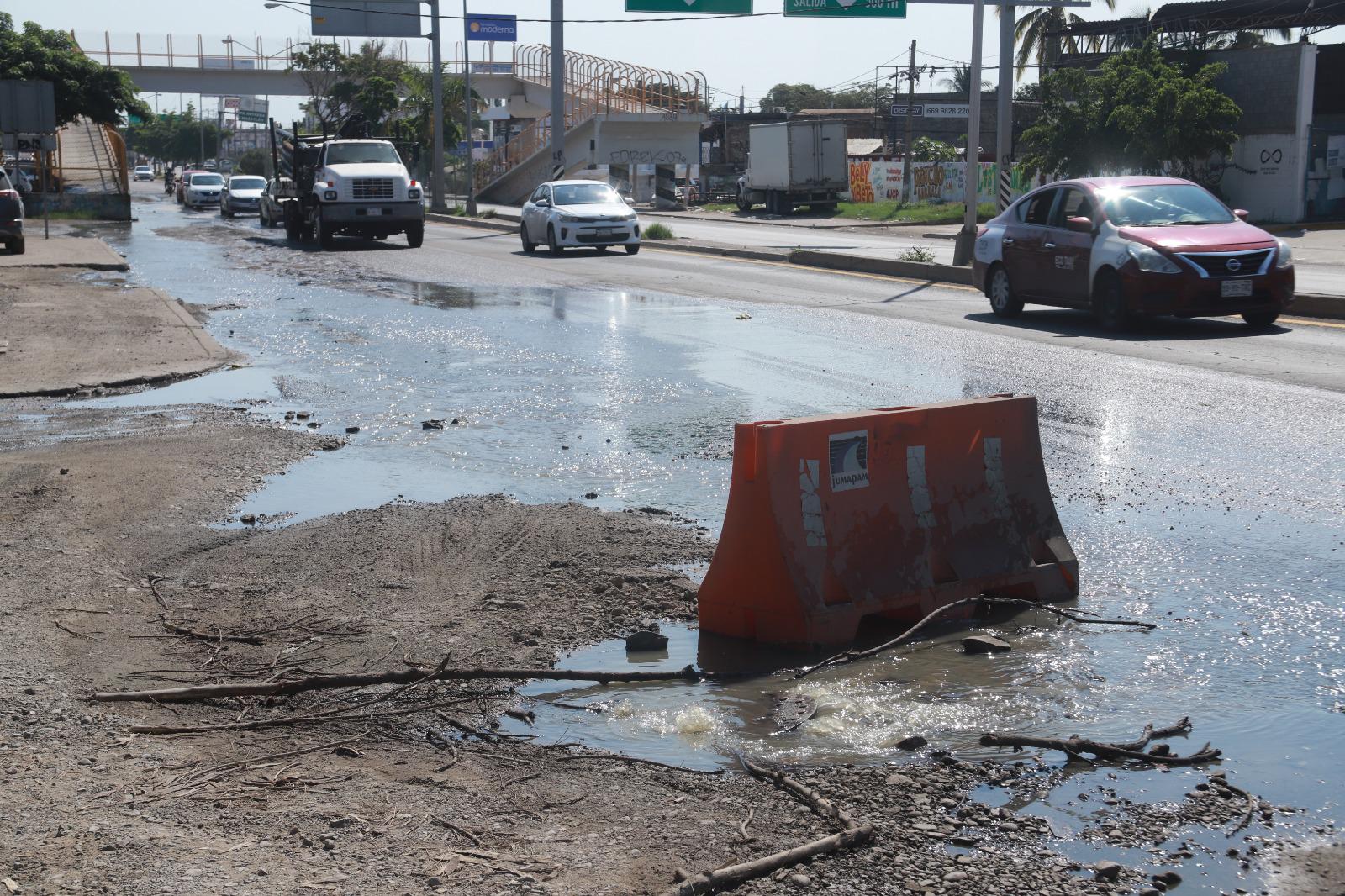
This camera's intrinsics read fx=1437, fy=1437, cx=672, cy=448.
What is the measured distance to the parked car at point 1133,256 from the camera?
1452 centimetres

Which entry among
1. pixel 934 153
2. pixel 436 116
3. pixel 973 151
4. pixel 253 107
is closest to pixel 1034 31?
pixel 934 153

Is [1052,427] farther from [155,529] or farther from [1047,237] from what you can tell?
[1047,237]

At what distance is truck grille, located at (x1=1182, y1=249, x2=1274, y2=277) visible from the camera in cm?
1448

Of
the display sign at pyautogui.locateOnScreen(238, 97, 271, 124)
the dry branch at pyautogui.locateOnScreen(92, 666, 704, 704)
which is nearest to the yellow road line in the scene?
the dry branch at pyautogui.locateOnScreen(92, 666, 704, 704)

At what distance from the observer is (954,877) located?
3457mm

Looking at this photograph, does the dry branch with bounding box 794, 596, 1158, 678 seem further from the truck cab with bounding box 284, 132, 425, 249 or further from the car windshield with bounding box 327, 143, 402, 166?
the car windshield with bounding box 327, 143, 402, 166

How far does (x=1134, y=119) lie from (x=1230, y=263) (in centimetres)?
2281

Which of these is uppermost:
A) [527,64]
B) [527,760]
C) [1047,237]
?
[527,64]

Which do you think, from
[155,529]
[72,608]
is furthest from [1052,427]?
[72,608]

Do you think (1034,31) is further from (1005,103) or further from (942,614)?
→ (942,614)

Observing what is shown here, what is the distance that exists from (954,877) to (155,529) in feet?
15.9

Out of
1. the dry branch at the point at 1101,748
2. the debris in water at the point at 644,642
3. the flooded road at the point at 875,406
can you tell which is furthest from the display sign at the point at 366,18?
the dry branch at the point at 1101,748

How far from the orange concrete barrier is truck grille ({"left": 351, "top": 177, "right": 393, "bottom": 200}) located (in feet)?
89.0

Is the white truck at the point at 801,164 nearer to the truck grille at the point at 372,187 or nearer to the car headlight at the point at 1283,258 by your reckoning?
the truck grille at the point at 372,187
